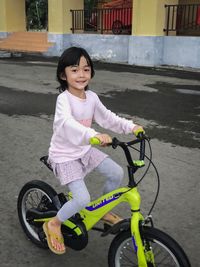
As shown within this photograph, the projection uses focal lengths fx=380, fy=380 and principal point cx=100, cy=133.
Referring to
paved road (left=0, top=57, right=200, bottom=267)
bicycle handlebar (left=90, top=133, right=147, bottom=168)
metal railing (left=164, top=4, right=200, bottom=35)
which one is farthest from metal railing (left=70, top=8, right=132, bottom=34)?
bicycle handlebar (left=90, top=133, right=147, bottom=168)

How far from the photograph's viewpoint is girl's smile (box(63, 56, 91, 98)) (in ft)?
8.84

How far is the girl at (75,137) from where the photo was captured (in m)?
2.66

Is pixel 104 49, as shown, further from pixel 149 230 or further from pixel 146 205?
pixel 149 230

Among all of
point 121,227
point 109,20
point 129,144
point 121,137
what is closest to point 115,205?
point 121,227

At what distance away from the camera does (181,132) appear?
625 centimetres

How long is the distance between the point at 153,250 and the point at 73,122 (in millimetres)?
974

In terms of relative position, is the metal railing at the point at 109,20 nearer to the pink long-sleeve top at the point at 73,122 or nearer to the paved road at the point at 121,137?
the paved road at the point at 121,137

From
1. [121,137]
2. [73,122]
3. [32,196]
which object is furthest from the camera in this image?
[121,137]

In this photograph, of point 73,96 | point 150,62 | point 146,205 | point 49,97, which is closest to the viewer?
point 73,96

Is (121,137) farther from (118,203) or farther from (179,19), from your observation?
(179,19)

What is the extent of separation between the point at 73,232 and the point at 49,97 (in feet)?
20.5

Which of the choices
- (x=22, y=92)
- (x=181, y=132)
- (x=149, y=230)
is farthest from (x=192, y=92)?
(x=149, y=230)

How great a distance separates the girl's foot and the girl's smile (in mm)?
996

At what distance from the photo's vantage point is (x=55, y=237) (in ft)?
9.24
